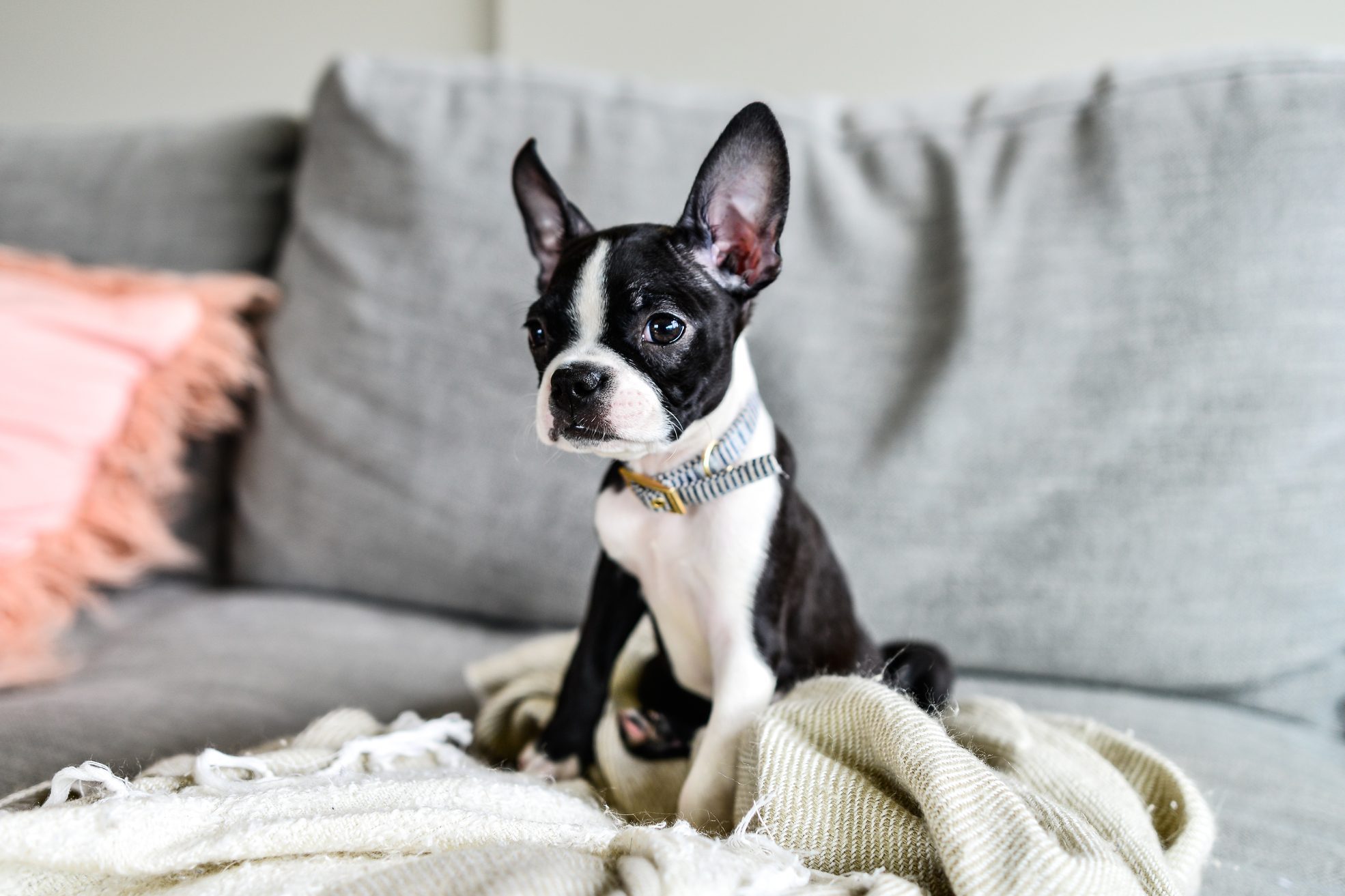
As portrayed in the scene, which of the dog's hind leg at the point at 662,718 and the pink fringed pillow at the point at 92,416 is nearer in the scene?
the dog's hind leg at the point at 662,718

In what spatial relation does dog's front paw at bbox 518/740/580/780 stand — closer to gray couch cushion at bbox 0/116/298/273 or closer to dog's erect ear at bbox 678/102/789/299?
dog's erect ear at bbox 678/102/789/299

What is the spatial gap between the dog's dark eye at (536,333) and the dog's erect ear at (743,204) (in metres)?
0.13

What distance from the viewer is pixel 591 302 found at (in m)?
0.67

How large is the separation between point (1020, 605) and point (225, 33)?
209 centimetres

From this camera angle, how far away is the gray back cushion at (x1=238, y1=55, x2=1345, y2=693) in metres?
1.09

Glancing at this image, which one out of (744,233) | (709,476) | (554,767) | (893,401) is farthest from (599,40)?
(554,767)

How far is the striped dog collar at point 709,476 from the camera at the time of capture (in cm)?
72

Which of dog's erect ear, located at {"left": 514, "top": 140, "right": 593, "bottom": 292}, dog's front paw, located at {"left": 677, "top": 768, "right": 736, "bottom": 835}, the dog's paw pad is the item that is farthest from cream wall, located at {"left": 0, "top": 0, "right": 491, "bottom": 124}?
dog's front paw, located at {"left": 677, "top": 768, "right": 736, "bottom": 835}

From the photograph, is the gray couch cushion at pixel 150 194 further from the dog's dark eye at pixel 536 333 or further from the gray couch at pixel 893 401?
the dog's dark eye at pixel 536 333

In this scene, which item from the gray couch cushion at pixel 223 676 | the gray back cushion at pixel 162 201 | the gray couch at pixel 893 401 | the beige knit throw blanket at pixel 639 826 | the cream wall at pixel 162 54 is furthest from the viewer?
the cream wall at pixel 162 54

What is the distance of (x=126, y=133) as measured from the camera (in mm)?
1527

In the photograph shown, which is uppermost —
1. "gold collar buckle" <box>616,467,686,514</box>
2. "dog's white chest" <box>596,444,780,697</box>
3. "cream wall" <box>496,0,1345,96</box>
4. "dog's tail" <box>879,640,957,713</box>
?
"cream wall" <box>496,0,1345,96</box>

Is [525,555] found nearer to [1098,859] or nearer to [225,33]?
[1098,859]

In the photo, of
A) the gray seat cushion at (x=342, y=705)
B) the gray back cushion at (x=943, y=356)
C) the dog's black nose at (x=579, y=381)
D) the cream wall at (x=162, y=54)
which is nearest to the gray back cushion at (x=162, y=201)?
the gray back cushion at (x=943, y=356)
